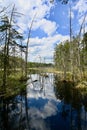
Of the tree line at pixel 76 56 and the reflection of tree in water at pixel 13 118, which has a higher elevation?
the tree line at pixel 76 56

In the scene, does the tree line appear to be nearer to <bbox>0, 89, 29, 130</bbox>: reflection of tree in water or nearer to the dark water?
the dark water

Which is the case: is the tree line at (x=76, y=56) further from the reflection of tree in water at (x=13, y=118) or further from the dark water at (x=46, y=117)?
the reflection of tree in water at (x=13, y=118)

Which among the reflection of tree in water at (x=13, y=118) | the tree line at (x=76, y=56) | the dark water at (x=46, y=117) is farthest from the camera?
the tree line at (x=76, y=56)

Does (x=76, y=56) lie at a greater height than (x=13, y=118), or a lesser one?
greater

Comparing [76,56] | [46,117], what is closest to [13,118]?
[46,117]

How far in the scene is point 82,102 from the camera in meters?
22.9

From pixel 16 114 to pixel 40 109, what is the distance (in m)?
3.25

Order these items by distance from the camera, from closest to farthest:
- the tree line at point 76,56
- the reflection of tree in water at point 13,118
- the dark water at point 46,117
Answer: the reflection of tree in water at point 13,118 < the dark water at point 46,117 < the tree line at point 76,56

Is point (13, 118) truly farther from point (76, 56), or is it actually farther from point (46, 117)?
point (76, 56)

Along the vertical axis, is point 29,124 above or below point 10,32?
below

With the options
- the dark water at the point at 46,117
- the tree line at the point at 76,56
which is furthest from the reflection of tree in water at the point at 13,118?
the tree line at the point at 76,56

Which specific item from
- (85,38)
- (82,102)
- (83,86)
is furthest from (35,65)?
(82,102)

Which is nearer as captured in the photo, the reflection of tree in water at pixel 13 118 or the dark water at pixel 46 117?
the reflection of tree in water at pixel 13 118

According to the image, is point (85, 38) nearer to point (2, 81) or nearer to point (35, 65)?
point (2, 81)
